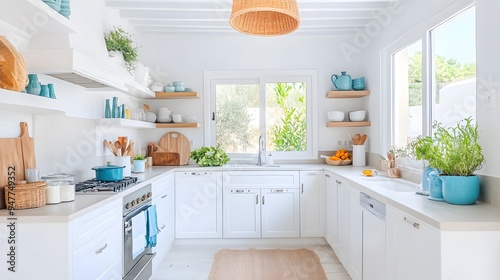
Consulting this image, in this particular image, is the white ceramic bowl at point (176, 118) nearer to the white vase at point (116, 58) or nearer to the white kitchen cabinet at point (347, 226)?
the white vase at point (116, 58)

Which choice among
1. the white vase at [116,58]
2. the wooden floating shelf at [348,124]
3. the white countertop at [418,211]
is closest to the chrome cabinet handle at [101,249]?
the white countertop at [418,211]

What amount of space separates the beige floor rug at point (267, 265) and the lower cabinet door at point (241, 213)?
21 cm

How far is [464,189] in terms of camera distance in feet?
5.99

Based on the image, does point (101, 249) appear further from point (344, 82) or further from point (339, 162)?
point (344, 82)

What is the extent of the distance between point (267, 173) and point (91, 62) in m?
2.20

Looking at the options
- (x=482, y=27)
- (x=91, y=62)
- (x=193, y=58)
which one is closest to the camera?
(x=482, y=27)

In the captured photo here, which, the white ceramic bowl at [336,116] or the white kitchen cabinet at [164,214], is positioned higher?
the white ceramic bowl at [336,116]

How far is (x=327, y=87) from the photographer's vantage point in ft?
14.3

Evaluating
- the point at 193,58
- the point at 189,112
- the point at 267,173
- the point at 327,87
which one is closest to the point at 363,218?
the point at 267,173

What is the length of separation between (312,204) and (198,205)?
1.29m

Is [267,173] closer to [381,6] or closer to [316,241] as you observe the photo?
[316,241]

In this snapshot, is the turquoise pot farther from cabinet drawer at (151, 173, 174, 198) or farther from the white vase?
the white vase

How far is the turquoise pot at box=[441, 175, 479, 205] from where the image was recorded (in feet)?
5.99

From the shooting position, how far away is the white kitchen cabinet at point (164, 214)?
10.5 ft
